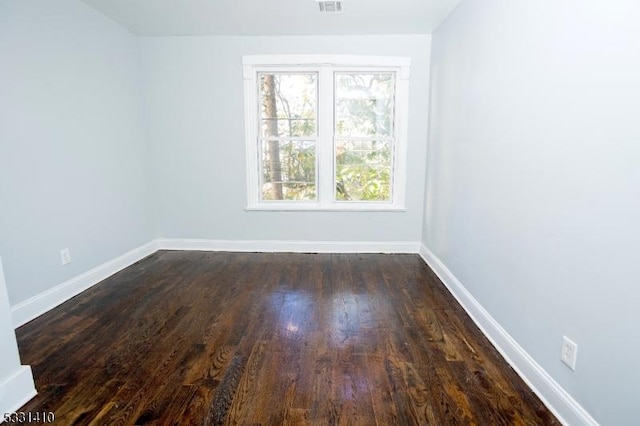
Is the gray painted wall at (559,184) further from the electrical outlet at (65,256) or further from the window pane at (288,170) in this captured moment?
the electrical outlet at (65,256)

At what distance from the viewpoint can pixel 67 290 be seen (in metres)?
2.75

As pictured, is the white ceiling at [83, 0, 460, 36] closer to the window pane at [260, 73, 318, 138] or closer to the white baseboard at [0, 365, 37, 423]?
the window pane at [260, 73, 318, 138]

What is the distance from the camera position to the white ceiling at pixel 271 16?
288cm

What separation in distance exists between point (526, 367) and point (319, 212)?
2606 mm

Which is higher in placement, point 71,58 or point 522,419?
point 71,58

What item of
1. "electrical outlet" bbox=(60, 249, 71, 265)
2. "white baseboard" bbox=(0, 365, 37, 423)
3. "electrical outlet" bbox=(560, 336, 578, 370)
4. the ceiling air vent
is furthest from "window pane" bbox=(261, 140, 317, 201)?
"electrical outlet" bbox=(560, 336, 578, 370)

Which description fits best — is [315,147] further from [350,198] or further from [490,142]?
[490,142]

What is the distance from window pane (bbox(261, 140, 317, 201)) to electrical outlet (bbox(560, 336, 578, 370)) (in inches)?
113

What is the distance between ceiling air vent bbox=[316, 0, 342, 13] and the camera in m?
2.83

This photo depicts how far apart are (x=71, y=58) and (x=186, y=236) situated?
82.9 inches

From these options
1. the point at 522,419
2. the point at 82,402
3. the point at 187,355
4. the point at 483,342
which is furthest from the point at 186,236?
the point at 522,419

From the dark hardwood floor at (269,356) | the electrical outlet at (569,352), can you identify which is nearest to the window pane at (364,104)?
the dark hardwood floor at (269,356)

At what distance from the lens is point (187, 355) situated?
2.00 m

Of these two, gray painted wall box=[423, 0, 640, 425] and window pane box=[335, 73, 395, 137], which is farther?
window pane box=[335, 73, 395, 137]
